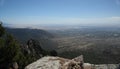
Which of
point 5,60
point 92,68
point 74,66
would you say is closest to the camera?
point 74,66

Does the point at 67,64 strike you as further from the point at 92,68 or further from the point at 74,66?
the point at 92,68

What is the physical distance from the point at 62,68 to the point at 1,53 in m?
41.3

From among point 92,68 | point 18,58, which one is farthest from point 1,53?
point 92,68

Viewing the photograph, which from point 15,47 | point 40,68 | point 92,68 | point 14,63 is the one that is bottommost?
point 14,63

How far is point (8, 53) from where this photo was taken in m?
50.5

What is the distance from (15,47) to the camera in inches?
2055

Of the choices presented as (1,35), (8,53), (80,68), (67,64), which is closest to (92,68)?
(80,68)

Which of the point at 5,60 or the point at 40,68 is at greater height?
the point at 40,68

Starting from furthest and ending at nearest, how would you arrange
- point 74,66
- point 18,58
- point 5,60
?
1. point 18,58
2. point 5,60
3. point 74,66

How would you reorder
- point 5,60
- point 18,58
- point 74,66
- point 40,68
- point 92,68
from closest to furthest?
point 40,68, point 74,66, point 92,68, point 5,60, point 18,58

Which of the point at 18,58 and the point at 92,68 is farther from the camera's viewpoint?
the point at 18,58

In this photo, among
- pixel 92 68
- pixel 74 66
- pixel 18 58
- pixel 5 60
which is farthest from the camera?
pixel 18 58

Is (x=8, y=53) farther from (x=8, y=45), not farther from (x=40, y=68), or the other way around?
(x=40, y=68)

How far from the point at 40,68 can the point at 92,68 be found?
5.21m
